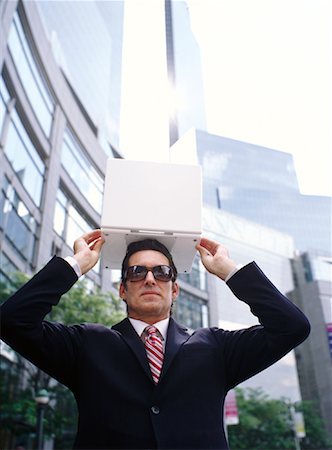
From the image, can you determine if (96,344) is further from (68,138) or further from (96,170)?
(96,170)

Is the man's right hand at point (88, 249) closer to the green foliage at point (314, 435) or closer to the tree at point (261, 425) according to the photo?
the tree at point (261, 425)

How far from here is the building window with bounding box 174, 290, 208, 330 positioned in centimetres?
3709

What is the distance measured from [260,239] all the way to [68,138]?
2409 centimetres

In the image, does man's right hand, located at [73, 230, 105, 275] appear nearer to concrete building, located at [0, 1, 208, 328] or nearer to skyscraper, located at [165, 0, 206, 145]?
skyscraper, located at [165, 0, 206, 145]

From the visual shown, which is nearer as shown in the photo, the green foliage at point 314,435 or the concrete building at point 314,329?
the green foliage at point 314,435

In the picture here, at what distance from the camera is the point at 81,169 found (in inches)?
1069

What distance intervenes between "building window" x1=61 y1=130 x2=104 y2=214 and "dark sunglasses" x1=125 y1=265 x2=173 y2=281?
906 inches

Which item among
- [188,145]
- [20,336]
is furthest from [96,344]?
[188,145]

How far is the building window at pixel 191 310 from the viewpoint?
3709 cm

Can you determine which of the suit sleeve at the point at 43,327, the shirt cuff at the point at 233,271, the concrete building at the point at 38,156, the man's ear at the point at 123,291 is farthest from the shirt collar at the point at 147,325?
the concrete building at the point at 38,156

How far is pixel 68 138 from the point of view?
84.7 ft

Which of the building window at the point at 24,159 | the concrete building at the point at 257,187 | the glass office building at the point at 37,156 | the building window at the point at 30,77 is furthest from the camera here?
the building window at the point at 30,77

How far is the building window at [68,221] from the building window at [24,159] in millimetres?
2047

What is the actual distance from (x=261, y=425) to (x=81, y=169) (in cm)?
2521
